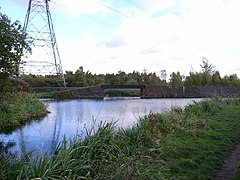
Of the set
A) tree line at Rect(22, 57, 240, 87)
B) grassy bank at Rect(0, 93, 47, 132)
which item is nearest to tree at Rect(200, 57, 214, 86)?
tree line at Rect(22, 57, 240, 87)

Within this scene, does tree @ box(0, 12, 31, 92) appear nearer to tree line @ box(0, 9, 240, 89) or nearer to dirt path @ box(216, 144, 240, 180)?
tree line @ box(0, 9, 240, 89)

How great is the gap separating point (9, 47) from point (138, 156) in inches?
195

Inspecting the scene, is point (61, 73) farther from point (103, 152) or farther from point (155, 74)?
point (103, 152)

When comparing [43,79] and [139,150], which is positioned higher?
[43,79]

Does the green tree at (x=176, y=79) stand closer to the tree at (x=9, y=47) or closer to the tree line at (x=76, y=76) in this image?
the tree line at (x=76, y=76)

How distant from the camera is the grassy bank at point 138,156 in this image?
4.08 metres

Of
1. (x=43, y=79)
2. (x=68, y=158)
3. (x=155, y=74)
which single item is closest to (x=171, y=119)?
(x=68, y=158)

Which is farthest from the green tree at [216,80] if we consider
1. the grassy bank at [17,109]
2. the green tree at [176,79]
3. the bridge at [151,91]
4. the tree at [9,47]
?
the tree at [9,47]

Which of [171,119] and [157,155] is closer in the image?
[157,155]

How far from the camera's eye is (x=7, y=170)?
12.9ft

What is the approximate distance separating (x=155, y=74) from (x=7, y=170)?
5340 centimetres

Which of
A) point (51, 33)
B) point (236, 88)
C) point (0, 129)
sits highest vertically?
point (51, 33)

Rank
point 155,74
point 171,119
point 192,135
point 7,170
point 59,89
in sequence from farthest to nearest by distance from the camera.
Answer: point 155,74, point 59,89, point 171,119, point 192,135, point 7,170

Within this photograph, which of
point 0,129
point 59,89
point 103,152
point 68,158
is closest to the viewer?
point 68,158
